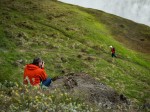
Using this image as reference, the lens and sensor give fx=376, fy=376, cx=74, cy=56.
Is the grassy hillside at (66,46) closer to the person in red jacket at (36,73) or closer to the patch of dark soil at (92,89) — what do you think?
→ the patch of dark soil at (92,89)

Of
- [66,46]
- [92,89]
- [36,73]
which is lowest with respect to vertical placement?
[66,46]

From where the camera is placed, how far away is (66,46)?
197 feet

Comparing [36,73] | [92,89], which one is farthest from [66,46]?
[36,73]

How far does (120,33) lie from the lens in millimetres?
89938

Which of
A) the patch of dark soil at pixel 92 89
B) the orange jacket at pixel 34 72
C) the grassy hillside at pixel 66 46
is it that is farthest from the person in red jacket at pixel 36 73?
the grassy hillside at pixel 66 46

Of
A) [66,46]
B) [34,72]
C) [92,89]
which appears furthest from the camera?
[66,46]

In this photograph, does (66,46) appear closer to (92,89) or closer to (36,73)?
(92,89)

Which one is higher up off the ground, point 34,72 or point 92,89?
point 34,72

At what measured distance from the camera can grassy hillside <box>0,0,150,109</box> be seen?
146ft

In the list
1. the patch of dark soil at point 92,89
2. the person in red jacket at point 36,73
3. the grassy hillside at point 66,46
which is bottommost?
the grassy hillside at point 66,46

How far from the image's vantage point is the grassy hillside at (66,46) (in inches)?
1754

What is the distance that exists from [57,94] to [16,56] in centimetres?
3147

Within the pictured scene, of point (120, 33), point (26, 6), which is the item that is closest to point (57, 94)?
point (26, 6)

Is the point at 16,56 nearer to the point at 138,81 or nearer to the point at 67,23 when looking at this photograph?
the point at 138,81
